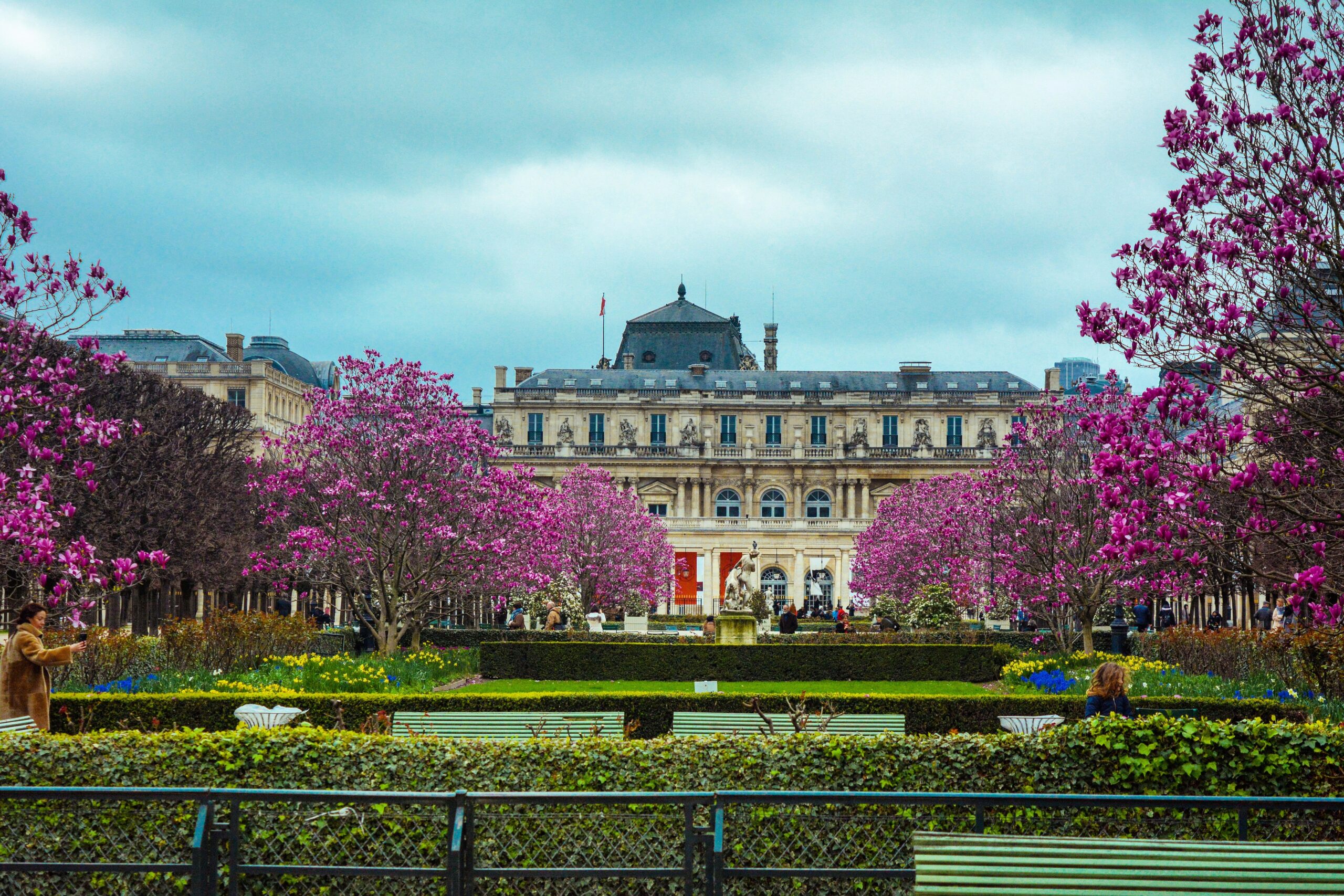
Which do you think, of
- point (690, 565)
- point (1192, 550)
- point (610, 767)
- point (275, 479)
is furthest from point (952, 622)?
point (690, 565)

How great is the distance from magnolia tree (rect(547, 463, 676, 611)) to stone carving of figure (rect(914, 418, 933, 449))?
92.4ft

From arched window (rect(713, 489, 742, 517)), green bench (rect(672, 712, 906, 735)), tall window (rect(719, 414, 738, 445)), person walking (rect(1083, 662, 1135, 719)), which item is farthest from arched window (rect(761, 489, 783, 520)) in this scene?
person walking (rect(1083, 662, 1135, 719))

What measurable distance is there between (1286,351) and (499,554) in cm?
1869

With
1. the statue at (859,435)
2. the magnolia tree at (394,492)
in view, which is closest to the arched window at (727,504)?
the statue at (859,435)

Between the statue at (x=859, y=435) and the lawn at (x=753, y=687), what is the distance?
51.3 metres

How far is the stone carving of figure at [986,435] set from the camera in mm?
77125

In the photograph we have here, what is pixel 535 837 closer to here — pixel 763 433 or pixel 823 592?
pixel 823 592

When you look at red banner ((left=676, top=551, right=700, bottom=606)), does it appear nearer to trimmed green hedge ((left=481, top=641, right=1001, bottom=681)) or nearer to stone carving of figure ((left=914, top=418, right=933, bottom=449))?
stone carving of figure ((left=914, top=418, right=933, bottom=449))

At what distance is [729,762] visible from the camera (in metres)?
8.48

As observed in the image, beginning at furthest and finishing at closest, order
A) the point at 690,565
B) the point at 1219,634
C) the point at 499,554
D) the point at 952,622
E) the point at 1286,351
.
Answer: the point at 690,565 < the point at 952,622 < the point at 499,554 < the point at 1219,634 < the point at 1286,351

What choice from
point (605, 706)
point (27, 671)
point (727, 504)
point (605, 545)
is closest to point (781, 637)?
point (605, 706)

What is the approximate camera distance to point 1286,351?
10.8 m

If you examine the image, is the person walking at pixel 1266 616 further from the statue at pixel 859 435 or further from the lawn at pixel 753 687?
the statue at pixel 859 435

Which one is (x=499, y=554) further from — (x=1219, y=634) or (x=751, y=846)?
(x=751, y=846)
